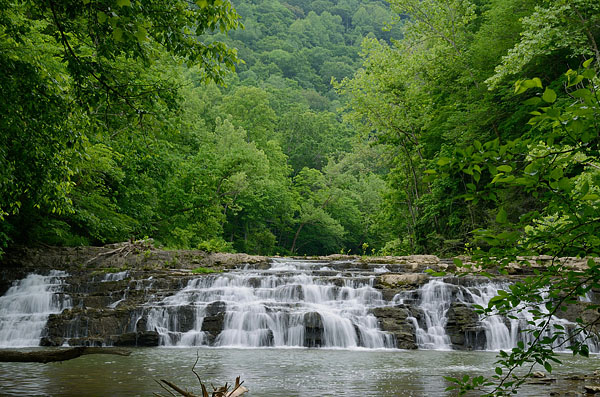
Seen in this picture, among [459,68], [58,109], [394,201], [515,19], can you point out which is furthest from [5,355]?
[394,201]

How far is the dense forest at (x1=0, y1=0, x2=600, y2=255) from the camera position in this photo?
2.91 m

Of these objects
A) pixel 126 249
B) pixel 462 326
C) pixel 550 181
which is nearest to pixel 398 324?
pixel 462 326

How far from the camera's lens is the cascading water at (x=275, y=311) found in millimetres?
12938

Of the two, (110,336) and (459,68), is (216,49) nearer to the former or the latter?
(110,336)

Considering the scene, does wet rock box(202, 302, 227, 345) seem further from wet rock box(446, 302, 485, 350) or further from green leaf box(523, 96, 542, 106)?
green leaf box(523, 96, 542, 106)

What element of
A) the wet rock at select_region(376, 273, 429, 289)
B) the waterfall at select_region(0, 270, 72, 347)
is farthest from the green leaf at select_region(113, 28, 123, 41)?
the wet rock at select_region(376, 273, 429, 289)

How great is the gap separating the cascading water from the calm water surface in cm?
182

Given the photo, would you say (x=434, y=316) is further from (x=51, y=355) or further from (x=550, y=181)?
(x=550, y=181)

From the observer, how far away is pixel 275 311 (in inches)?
536

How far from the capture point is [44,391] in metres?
5.59

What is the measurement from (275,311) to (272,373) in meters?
6.02

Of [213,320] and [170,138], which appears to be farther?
[170,138]

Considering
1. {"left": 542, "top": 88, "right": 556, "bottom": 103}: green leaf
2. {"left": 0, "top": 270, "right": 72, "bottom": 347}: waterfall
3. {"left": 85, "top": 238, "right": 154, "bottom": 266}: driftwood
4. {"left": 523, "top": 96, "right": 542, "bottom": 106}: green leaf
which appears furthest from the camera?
{"left": 85, "top": 238, "right": 154, "bottom": 266}: driftwood

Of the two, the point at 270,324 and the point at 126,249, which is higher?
the point at 126,249
